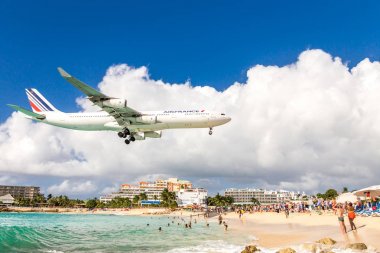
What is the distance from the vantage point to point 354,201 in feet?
153

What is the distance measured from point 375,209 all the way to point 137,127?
28.6m

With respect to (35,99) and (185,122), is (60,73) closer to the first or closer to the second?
(185,122)

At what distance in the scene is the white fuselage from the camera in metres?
36.2

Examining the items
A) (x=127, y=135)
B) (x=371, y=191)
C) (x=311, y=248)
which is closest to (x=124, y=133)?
(x=127, y=135)

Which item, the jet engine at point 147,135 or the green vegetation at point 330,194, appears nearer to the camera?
the jet engine at point 147,135

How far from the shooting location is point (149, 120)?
36.8 meters

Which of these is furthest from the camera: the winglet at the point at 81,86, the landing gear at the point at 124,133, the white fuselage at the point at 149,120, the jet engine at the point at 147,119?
the landing gear at the point at 124,133

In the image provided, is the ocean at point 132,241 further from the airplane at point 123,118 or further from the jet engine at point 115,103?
the jet engine at point 115,103

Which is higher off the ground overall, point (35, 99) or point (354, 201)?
point (35, 99)

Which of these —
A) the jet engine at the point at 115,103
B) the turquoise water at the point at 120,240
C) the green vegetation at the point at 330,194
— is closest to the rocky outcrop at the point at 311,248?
the turquoise water at the point at 120,240

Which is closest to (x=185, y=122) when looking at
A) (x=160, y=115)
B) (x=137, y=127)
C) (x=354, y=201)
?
(x=160, y=115)

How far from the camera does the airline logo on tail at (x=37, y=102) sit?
151 feet

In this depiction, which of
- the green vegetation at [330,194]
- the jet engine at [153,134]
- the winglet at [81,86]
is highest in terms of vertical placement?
the winglet at [81,86]

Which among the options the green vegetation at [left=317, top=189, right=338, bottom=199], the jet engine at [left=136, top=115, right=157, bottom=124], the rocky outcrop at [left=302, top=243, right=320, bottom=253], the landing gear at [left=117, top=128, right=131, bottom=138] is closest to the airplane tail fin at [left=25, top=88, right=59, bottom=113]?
the landing gear at [left=117, top=128, right=131, bottom=138]
